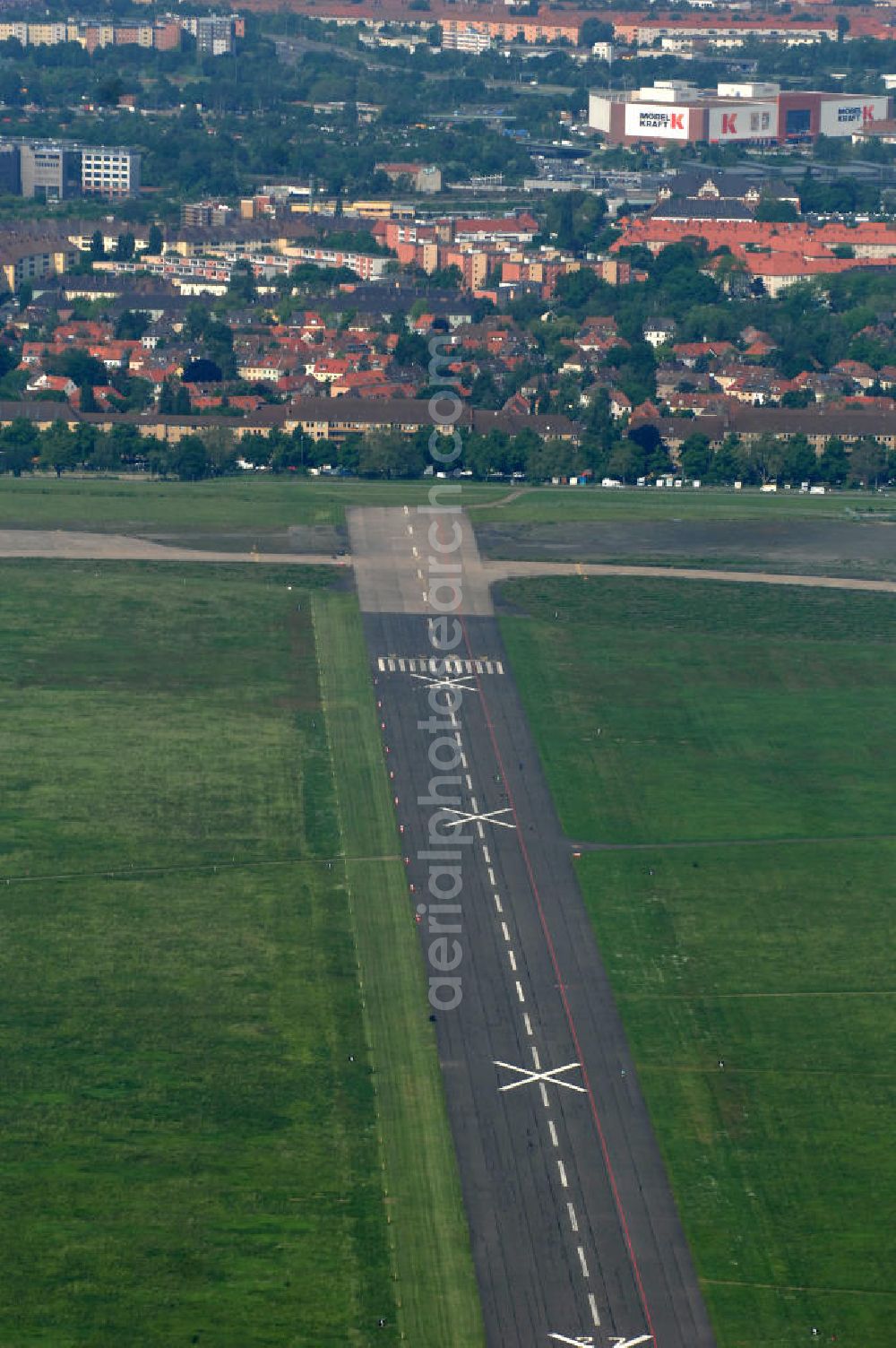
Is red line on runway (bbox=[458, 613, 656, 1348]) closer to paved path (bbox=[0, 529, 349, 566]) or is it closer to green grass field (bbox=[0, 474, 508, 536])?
paved path (bbox=[0, 529, 349, 566])

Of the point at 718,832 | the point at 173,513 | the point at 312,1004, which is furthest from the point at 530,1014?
the point at 173,513

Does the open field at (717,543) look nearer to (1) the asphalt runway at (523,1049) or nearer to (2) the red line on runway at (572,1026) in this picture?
(1) the asphalt runway at (523,1049)

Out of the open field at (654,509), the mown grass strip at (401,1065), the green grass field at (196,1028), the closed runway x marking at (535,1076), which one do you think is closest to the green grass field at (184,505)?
the open field at (654,509)

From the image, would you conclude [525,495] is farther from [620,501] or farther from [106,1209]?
[106,1209]

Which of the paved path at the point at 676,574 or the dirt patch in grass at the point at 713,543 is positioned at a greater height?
the paved path at the point at 676,574

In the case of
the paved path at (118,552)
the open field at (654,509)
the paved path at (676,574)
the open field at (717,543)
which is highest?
the paved path at (118,552)

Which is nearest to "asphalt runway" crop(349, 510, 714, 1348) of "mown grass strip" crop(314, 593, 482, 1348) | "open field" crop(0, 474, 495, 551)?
"mown grass strip" crop(314, 593, 482, 1348)
